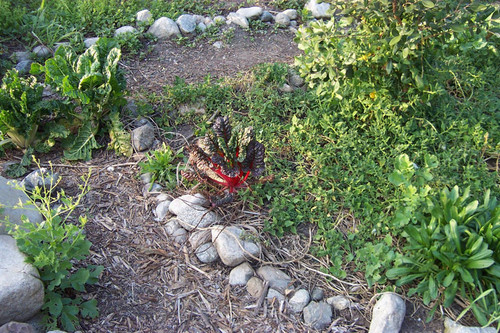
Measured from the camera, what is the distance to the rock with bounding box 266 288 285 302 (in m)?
2.92

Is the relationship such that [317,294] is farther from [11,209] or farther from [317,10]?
[317,10]

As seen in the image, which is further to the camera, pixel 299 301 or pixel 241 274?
pixel 241 274

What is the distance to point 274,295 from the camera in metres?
2.94

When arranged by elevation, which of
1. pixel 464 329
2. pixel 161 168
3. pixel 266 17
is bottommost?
pixel 464 329

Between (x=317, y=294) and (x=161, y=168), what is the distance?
1609mm

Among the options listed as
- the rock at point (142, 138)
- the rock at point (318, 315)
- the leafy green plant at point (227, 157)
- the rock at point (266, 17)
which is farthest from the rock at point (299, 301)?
the rock at point (266, 17)

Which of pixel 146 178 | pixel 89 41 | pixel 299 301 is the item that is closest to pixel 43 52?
pixel 89 41

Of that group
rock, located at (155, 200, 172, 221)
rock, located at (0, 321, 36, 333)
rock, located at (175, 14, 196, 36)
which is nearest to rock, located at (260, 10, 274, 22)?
rock, located at (175, 14, 196, 36)

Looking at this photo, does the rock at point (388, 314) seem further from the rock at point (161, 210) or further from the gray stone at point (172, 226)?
the rock at point (161, 210)

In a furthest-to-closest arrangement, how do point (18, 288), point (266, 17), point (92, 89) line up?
1. point (266, 17)
2. point (92, 89)
3. point (18, 288)

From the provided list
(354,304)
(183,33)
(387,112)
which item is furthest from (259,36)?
(354,304)

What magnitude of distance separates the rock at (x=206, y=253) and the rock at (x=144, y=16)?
3.22m

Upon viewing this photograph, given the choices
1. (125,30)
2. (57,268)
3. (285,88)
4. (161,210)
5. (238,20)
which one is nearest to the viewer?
(57,268)

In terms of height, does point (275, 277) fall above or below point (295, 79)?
below
